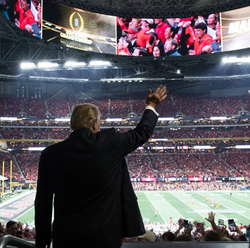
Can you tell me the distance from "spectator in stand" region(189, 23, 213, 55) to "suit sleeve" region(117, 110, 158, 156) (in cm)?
2496

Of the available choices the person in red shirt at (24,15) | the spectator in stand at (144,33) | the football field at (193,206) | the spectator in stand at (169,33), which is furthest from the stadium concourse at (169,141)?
the person in red shirt at (24,15)

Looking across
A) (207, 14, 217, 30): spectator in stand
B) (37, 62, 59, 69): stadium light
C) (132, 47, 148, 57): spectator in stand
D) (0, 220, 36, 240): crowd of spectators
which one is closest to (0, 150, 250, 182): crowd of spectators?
(37, 62, 59, 69): stadium light

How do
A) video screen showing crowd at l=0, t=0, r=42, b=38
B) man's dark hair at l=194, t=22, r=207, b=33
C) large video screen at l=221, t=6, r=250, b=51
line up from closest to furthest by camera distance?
1. video screen showing crowd at l=0, t=0, r=42, b=38
2. large video screen at l=221, t=6, r=250, b=51
3. man's dark hair at l=194, t=22, r=207, b=33

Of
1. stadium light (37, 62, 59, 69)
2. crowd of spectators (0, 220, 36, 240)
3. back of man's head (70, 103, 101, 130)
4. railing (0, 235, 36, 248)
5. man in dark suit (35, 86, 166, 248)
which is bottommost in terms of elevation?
crowd of spectators (0, 220, 36, 240)

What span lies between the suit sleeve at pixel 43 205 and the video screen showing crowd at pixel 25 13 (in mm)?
19183

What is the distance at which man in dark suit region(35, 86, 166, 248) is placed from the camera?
1.67 m

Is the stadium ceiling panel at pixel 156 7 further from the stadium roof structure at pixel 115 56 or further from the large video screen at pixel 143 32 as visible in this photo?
the large video screen at pixel 143 32

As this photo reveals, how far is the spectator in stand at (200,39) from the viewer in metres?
24.4

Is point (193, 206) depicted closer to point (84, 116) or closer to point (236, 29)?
point (236, 29)

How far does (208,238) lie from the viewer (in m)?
3.22

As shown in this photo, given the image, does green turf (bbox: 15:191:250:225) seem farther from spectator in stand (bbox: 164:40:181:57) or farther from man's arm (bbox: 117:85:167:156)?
man's arm (bbox: 117:85:167:156)

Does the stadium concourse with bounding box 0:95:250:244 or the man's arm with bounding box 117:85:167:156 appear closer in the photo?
the man's arm with bounding box 117:85:167:156

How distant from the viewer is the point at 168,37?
25.1 metres

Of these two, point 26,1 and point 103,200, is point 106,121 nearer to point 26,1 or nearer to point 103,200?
point 26,1
